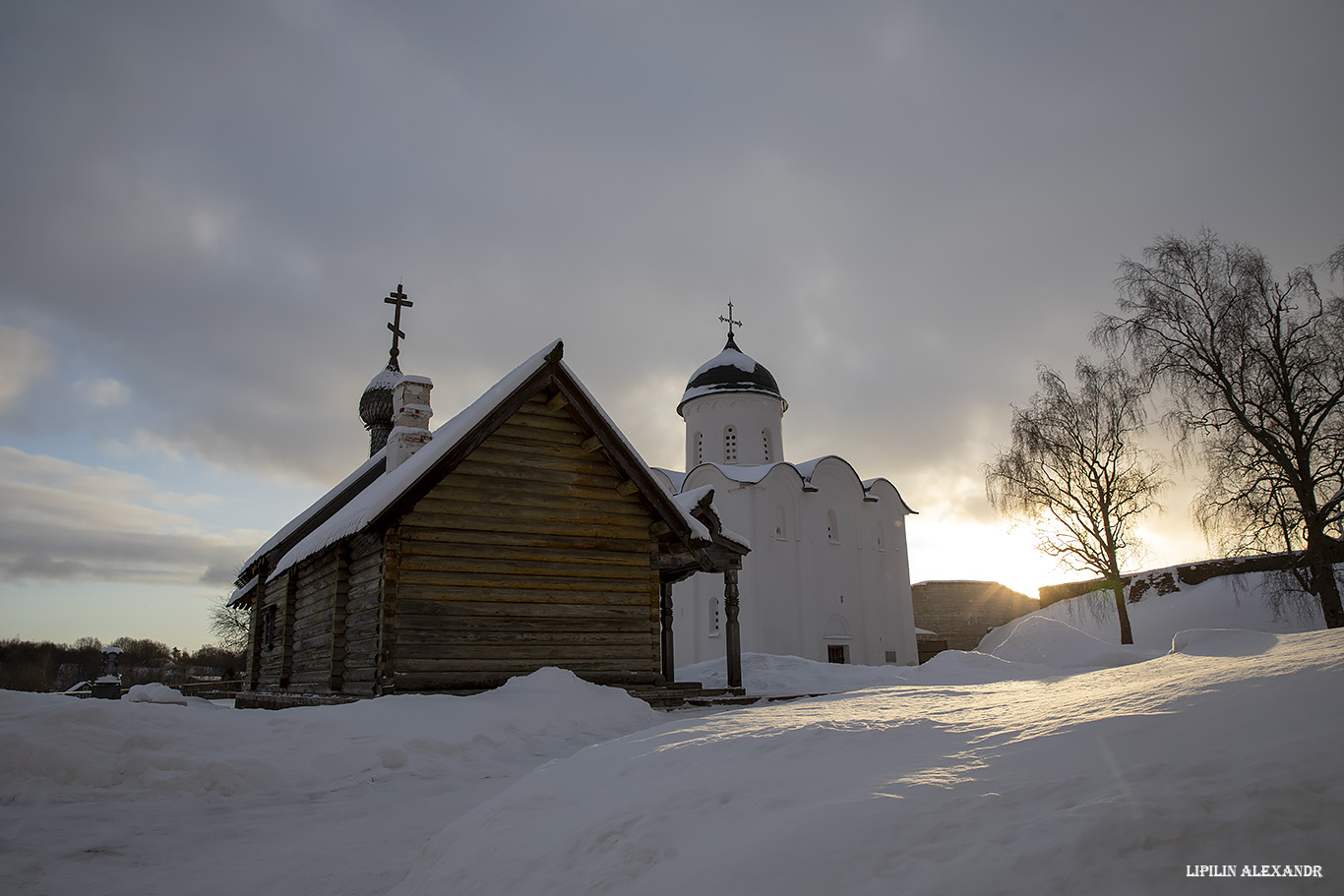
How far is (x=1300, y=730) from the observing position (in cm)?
264

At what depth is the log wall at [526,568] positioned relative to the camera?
433 inches

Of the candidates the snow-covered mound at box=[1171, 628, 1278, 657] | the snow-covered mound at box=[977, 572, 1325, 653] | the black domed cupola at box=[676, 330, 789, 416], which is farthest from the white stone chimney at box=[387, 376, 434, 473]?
the black domed cupola at box=[676, 330, 789, 416]

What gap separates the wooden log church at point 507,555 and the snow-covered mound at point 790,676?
537cm

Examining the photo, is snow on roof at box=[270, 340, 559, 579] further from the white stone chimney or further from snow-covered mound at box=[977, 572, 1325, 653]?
snow-covered mound at box=[977, 572, 1325, 653]

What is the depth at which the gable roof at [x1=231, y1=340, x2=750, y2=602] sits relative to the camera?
10.7 metres

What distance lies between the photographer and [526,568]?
11.7 metres

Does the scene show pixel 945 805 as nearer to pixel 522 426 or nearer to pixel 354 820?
pixel 354 820

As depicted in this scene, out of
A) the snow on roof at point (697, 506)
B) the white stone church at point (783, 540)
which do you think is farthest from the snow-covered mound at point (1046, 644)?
the white stone church at point (783, 540)

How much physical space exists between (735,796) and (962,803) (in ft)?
3.31

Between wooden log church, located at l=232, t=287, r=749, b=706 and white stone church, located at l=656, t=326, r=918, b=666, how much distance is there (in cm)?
1827

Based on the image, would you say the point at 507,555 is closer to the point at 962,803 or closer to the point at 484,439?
the point at 484,439

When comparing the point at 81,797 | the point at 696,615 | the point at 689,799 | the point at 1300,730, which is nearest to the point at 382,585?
the point at 81,797

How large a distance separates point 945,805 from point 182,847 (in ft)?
16.3

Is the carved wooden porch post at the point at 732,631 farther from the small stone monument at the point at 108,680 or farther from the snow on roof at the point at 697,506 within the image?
the small stone monument at the point at 108,680
